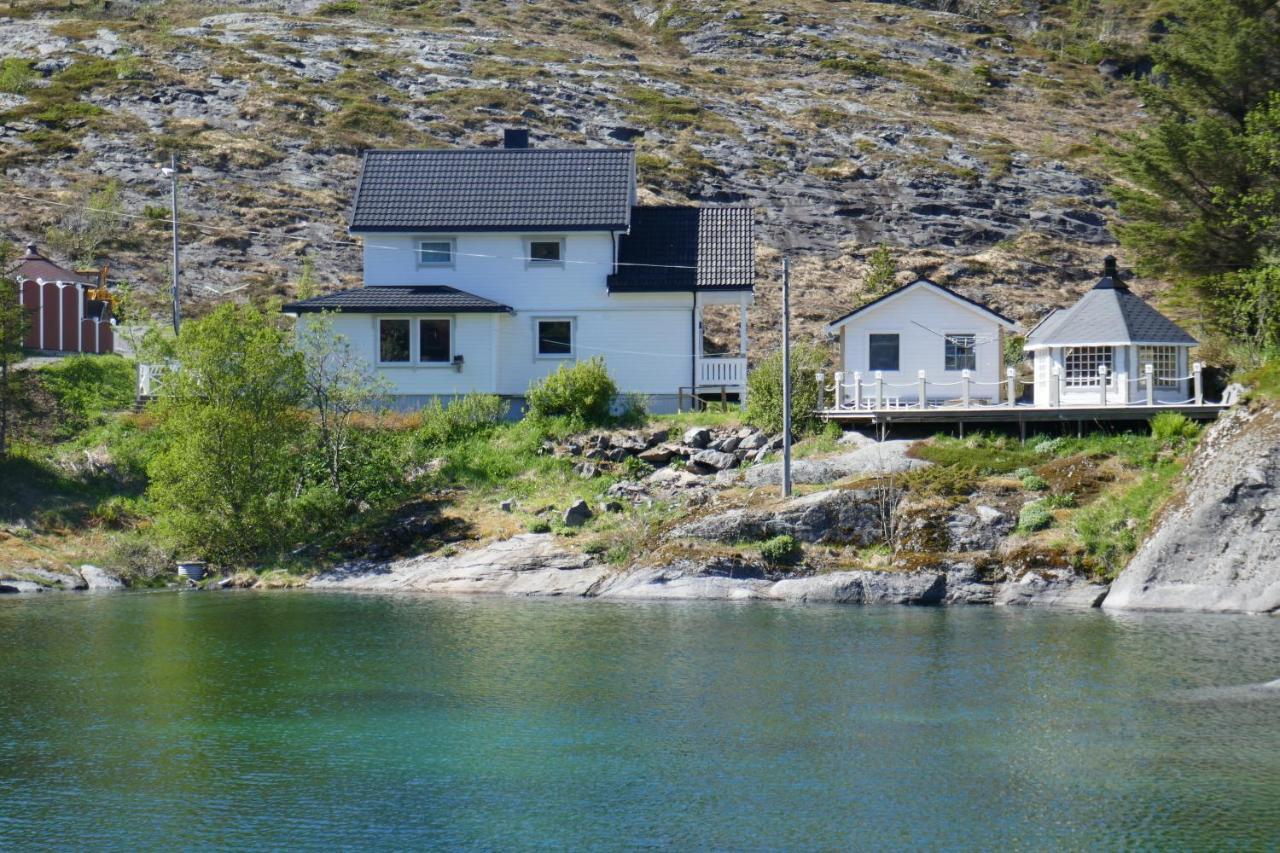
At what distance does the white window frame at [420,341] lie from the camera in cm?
4772

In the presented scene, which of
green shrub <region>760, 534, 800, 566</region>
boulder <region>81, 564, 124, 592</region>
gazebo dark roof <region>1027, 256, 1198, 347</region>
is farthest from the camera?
gazebo dark roof <region>1027, 256, 1198, 347</region>

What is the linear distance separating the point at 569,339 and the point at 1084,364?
16.6m

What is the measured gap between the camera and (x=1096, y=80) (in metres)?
108

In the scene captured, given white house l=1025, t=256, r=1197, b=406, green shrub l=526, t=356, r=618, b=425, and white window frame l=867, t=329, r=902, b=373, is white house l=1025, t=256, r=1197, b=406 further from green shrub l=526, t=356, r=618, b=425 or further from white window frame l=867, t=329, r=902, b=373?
green shrub l=526, t=356, r=618, b=425

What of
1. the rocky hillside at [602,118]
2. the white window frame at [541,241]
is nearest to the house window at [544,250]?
the white window frame at [541,241]

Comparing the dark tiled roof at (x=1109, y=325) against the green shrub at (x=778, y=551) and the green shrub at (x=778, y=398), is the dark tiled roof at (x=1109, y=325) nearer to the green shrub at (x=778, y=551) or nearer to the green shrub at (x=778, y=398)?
the green shrub at (x=778, y=398)

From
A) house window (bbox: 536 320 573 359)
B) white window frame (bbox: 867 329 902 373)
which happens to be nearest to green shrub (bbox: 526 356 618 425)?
house window (bbox: 536 320 573 359)

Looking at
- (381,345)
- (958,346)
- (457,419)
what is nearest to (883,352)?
(958,346)

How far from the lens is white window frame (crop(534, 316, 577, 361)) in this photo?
160 feet

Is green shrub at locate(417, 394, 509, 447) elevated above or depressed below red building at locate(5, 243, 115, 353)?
below

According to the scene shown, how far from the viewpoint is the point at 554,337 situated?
1941 inches

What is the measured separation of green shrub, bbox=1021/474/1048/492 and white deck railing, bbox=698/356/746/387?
12406mm

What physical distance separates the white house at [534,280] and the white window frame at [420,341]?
0.05 meters

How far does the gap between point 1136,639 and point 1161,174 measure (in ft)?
76.0
